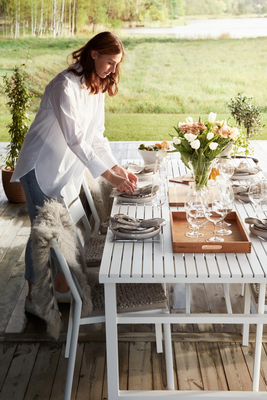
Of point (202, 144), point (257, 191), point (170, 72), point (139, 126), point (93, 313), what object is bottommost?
point (139, 126)

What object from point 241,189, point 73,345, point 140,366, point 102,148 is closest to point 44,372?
point 73,345

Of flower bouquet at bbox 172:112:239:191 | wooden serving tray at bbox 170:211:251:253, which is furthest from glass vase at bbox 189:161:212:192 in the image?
wooden serving tray at bbox 170:211:251:253

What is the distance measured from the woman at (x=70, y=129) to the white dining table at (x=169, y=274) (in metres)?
0.51

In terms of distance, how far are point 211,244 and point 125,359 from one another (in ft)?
2.71

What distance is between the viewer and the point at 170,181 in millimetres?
2887

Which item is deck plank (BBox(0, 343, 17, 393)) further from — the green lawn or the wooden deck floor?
the green lawn

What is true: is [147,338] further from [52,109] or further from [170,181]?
[52,109]

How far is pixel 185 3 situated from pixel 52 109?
10796 millimetres

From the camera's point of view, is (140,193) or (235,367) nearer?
(235,367)

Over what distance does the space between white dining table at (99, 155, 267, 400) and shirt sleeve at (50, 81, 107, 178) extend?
44cm

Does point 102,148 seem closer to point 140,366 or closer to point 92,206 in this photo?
point 92,206

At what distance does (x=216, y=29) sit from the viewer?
12.0 meters

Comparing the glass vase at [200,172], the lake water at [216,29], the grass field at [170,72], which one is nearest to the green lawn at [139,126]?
the grass field at [170,72]

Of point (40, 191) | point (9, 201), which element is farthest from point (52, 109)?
point (9, 201)
